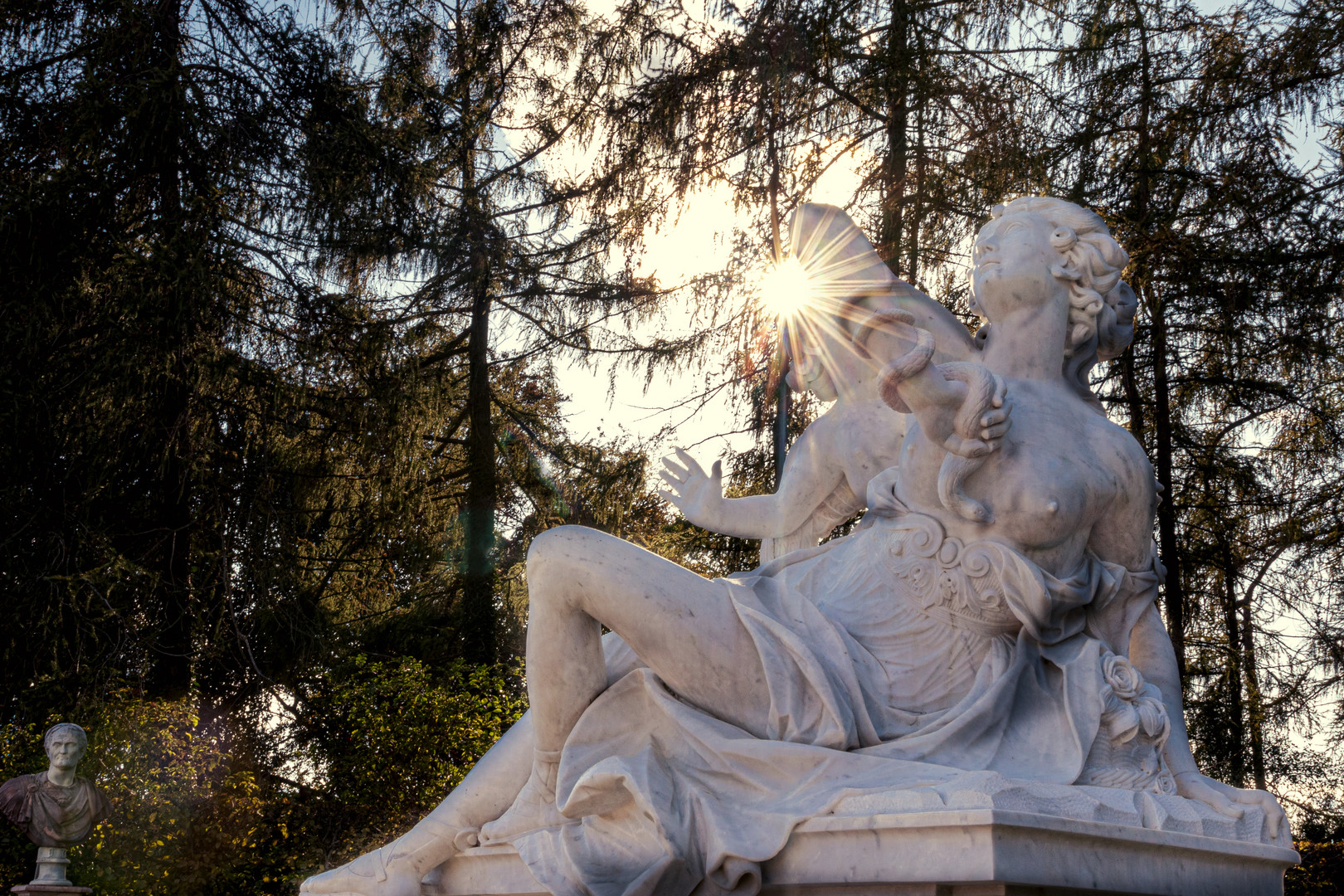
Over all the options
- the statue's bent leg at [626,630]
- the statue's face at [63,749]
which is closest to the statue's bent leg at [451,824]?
the statue's bent leg at [626,630]

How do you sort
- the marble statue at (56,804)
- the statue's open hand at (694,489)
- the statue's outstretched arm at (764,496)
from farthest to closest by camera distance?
1. the marble statue at (56,804)
2. the statue's open hand at (694,489)
3. the statue's outstretched arm at (764,496)

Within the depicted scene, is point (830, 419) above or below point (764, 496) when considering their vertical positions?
above

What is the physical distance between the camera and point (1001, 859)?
2.02 metres

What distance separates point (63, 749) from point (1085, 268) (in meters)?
5.51

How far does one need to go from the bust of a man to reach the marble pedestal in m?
5.24

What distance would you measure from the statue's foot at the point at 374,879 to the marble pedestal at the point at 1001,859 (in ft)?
2.47

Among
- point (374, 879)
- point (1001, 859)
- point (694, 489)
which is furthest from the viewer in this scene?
point (694, 489)

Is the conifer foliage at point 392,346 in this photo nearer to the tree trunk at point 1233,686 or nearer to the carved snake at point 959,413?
the tree trunk at point 1233,686

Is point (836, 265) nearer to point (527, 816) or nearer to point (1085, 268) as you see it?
point (1085, 268)

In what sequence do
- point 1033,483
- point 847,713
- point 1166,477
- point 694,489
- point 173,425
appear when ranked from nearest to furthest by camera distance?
point 847,713 < point 1033,483 < point 694,489 < point 1166,477 < point 173,425

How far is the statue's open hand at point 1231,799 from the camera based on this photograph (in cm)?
242

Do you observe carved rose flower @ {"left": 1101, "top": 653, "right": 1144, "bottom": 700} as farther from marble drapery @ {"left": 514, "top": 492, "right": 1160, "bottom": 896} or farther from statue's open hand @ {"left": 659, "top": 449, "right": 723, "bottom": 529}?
statue's open hand @ {"left": 659, "top": 449, "right": 723, "bottom": 529}

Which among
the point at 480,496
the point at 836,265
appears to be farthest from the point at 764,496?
the point at 480,496

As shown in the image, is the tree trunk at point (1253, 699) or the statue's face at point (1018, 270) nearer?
the statue's face at point (1018, 270)
